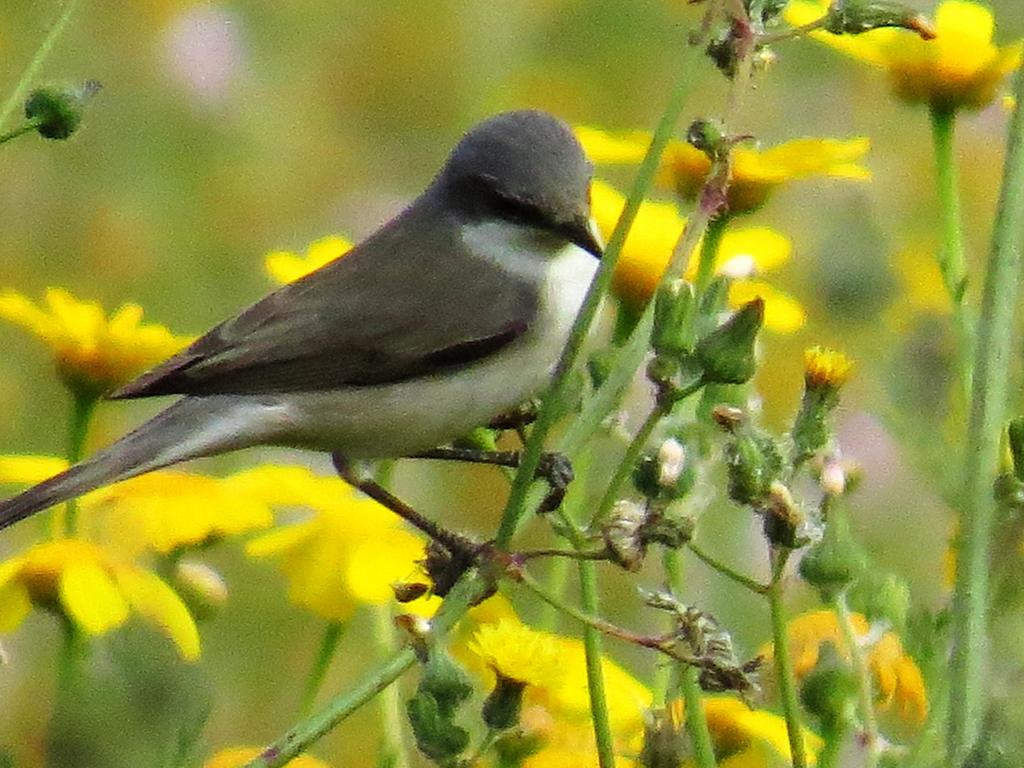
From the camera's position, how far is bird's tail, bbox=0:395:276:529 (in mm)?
2029

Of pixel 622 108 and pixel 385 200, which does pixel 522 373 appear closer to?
pixel 385 200

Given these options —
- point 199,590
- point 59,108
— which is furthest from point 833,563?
point 59,108

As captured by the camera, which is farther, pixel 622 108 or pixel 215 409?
pixel 622 108

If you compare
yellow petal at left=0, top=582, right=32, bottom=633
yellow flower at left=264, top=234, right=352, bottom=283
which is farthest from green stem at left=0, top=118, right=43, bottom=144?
yellow flower at left=264, top=234, right=352, bottom=283

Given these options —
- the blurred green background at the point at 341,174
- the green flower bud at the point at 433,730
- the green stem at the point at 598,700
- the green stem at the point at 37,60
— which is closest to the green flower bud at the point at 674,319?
the green stem at the point at 598,700

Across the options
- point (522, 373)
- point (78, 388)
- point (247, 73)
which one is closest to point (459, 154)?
point (522, 373)

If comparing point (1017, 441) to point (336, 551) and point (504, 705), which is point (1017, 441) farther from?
point (336, 551)

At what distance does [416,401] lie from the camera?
2641 millimetres

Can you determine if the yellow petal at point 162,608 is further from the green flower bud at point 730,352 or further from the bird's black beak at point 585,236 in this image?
the bird's black beak at point 585,236

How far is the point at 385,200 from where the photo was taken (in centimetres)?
463

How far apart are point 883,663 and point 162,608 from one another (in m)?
0.73

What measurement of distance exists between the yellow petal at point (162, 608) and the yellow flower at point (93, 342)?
0.50m

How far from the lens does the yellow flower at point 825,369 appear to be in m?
1.72

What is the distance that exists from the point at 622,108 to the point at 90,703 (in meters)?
3.58
